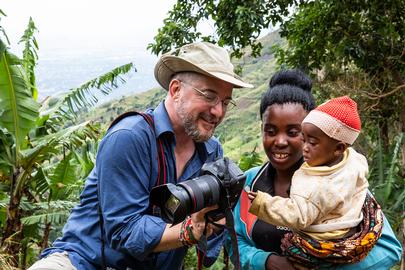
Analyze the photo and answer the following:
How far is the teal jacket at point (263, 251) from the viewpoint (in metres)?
2.17

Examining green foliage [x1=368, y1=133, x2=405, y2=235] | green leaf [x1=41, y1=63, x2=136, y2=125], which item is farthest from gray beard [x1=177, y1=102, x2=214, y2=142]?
green foliage [x1=368, y1=133, x2=405, y2=235]

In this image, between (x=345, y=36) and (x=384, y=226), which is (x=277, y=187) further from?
(x=345, y=36)

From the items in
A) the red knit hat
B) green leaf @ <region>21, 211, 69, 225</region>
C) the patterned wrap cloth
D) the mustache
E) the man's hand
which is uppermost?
the mustache

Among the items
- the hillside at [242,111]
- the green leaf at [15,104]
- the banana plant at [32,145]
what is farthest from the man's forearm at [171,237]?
the hillside at [242,111]

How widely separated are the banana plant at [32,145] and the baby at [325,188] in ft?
7.76

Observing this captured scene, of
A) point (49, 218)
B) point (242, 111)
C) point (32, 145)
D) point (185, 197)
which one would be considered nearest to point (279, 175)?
point (185, 197)

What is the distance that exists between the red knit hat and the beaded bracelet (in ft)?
2.13

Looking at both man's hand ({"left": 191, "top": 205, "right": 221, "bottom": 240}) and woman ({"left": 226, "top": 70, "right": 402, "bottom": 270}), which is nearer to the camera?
man's hand ({"left": 191, "top": 205, "right": 221, "bottom": 240})

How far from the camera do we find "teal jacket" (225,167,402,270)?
7.11 ft

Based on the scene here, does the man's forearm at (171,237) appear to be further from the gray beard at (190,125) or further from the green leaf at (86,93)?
the green leaf at (86,93)

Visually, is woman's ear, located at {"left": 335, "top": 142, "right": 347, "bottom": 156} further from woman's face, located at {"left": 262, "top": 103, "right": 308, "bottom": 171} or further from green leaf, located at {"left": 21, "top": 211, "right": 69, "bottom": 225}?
green leaf, located at {"left": 21, "top": 211, "right": 69, "bottom": 225}

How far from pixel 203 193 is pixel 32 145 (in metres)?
3.48

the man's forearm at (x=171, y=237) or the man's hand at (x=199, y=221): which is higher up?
the man's hand at (x=199, y=221)

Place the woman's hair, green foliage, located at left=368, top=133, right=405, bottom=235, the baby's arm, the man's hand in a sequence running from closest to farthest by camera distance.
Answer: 1. the man's hand
2. the baby's arm
3. the woman's hair
4. green foliage, located at left=368, top=133, right=405, bottom=235
